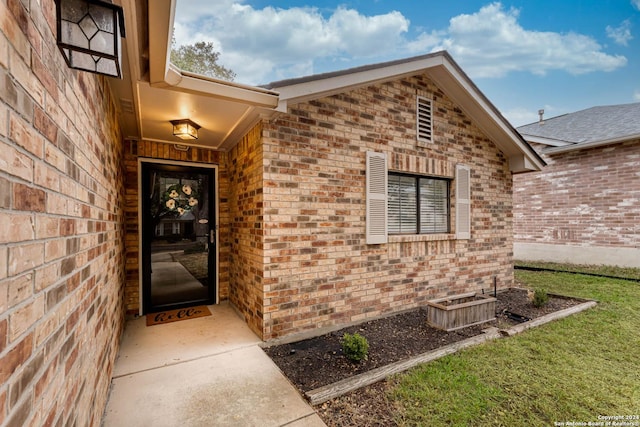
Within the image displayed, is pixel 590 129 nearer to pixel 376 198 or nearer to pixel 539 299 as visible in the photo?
pixel 539 299

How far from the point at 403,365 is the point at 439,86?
4603 mm

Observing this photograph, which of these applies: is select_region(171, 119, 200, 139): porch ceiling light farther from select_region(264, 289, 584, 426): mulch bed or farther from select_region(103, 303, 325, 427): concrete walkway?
select_region(264, 289, 584, 426): mulch bed

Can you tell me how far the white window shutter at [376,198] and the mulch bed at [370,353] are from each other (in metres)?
1.26

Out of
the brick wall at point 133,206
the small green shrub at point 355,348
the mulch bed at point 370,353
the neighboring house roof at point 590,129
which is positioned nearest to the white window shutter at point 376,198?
the mulch bed at point 370,353

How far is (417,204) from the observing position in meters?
4.70

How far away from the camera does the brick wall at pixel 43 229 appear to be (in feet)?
2.31

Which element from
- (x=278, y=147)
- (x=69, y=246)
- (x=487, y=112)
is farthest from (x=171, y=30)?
(x=487, y=112)

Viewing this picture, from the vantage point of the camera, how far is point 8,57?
0.71 meters

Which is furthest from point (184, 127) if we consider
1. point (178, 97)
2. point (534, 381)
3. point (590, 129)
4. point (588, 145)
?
point (590, 129)

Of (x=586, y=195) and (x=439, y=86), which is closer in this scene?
(x=439, y=86)

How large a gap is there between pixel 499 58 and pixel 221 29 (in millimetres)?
16243

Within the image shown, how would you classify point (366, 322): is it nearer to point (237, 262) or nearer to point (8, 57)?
point (237, 262)

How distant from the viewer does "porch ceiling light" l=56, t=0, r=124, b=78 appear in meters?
1.08

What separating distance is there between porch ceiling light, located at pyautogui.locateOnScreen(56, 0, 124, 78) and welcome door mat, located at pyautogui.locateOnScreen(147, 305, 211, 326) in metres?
3.66
